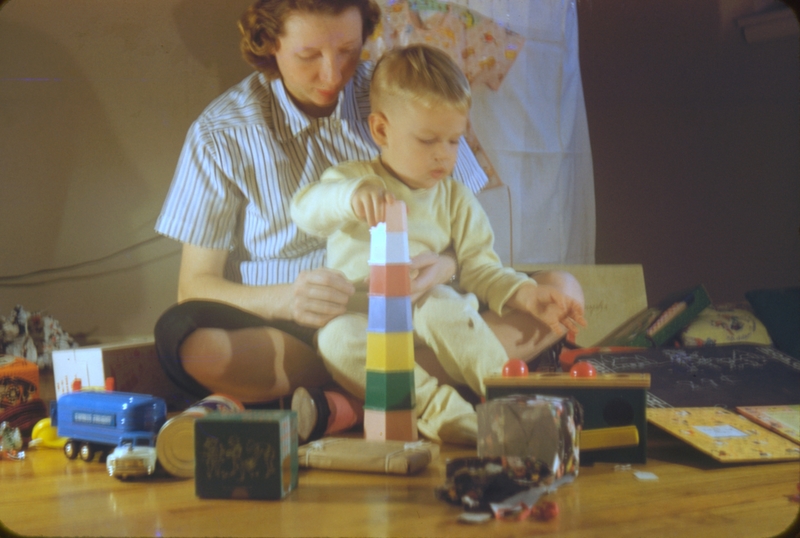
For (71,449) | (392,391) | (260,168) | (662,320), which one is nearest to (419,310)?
(392,391)

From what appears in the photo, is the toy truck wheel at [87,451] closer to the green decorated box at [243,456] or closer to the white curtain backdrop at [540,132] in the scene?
the green decorated box at [243,456]

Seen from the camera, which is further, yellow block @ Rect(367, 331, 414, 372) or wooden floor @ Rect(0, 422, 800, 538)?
yellow block @ Rect(367, 331, 414, 372)

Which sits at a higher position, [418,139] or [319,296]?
[418,139]

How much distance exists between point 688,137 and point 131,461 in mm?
1413

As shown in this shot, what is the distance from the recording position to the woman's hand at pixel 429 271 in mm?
1624

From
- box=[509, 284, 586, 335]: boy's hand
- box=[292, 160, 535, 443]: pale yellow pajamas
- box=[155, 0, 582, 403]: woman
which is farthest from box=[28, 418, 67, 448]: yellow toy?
box=[509, 284, 586, 335]: boy's hand

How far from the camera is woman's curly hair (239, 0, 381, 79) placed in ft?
5.32

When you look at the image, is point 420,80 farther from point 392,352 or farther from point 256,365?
point 256,365

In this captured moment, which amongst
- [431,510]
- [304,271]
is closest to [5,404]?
[304,271]

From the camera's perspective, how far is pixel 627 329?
5.66 feet

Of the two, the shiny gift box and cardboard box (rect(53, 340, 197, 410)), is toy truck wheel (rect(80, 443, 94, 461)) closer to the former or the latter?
cardboard box (rect(53, 340, 197, 410))

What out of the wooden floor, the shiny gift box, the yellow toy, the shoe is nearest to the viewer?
the wooden floor

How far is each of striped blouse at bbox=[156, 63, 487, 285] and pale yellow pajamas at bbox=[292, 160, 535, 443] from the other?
4cm

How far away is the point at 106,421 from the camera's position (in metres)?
1.51
